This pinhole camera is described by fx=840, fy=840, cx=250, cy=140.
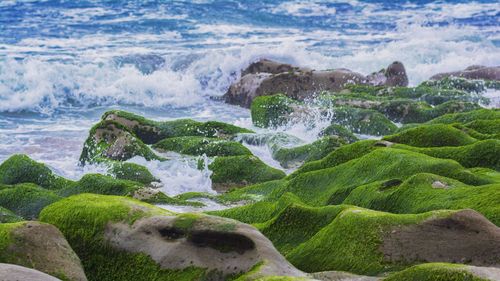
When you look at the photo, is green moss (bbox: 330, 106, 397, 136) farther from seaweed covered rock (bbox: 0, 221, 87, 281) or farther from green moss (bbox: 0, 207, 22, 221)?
seaweed covered rock (bbox: 0, 221, 87, 281)

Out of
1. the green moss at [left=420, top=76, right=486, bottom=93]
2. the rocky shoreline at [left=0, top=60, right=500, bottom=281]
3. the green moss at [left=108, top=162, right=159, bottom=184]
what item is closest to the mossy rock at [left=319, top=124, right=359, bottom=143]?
the rocky shoreline at [left=0, top=60, right=500, bottom=281]

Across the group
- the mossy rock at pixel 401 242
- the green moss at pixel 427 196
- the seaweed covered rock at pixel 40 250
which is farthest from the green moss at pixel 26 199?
the mossy rock at pixel 401 242

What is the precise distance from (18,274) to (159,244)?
68.2 inches

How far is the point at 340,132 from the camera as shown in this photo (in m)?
18.2

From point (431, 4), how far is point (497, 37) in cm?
1029

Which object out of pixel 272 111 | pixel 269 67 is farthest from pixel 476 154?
pixel 269 67

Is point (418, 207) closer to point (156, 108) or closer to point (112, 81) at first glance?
point (156, 108)

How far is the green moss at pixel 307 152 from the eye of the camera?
15.5m

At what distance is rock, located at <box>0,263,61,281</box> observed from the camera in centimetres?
650

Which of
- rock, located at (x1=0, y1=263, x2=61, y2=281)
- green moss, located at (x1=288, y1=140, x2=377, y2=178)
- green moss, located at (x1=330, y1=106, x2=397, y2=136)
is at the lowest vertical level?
green moss, located at (x1=330, y1=106, x2=397, y2=136)

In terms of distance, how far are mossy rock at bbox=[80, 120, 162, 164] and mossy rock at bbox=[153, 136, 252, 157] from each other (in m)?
0.70

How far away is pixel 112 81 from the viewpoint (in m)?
31.1

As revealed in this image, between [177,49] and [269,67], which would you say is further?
[177,49]

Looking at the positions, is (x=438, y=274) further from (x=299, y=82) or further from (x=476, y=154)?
(x=299, y=82)
